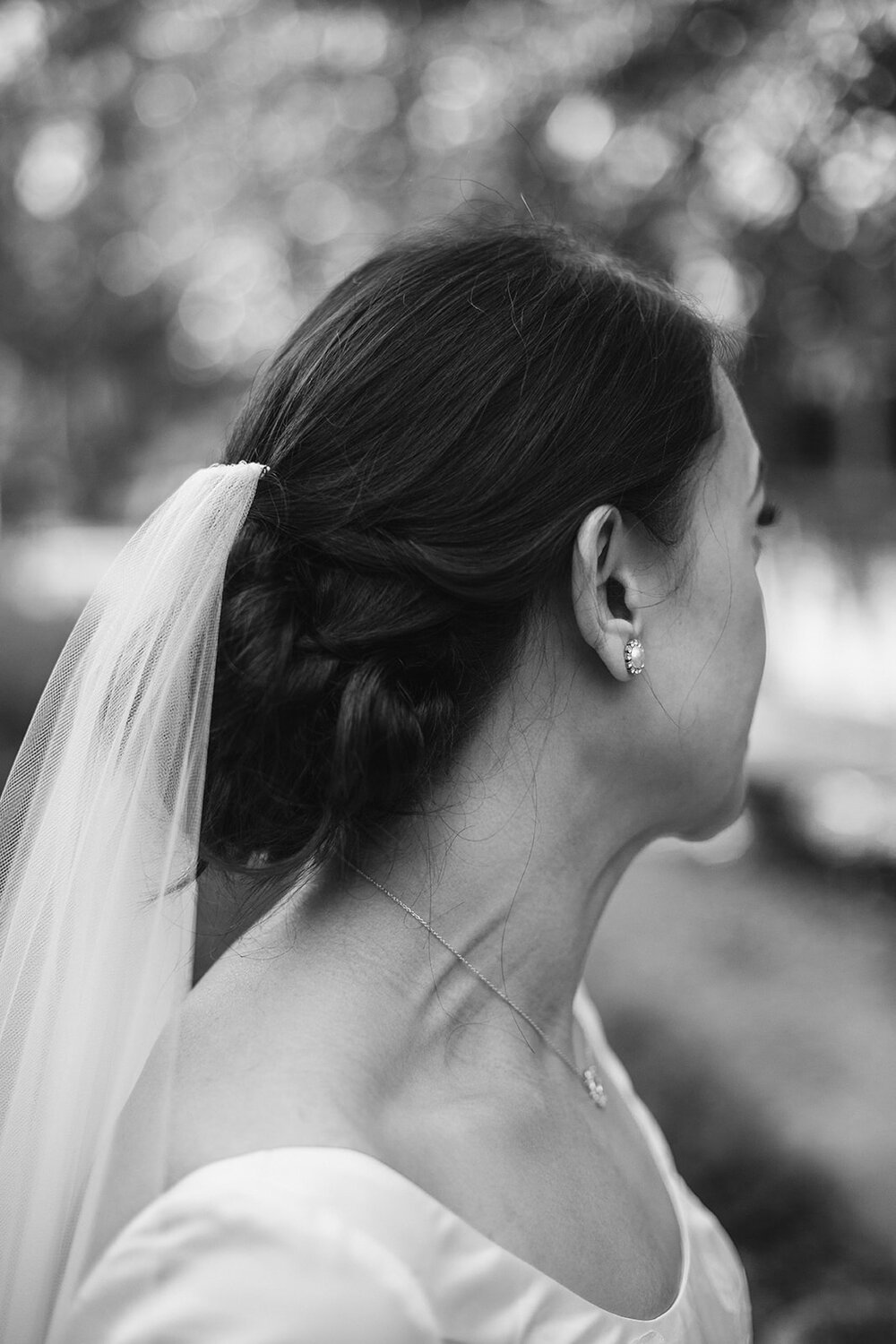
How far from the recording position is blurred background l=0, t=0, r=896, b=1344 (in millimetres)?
2340

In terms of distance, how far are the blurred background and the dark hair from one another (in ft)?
2.39

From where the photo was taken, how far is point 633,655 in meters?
1.30

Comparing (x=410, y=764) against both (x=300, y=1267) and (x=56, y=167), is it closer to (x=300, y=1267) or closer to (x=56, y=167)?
(x=300, y=1267)

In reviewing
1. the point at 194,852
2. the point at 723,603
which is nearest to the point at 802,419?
the point at 723,603

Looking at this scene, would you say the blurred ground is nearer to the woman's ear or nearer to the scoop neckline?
the scoop neckline

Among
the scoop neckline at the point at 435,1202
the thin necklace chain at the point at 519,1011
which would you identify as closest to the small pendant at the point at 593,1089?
the thin necklace chain at the point at 519,1011

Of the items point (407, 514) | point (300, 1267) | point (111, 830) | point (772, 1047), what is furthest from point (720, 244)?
point (300, 1267)

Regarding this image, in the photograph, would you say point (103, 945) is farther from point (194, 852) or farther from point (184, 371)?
point (184, 371)

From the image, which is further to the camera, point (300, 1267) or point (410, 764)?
point (410, 764)

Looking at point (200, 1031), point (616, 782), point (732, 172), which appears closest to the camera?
point (200, 1031)

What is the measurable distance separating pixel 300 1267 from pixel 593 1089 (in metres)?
0.70

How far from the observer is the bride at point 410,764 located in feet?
3.66

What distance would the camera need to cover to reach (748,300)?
2.55m

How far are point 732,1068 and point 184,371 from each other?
759 centimetres
